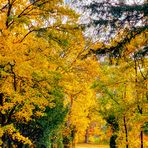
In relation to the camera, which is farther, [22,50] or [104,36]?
[22,50]

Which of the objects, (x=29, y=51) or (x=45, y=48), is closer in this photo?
(x=29, y=51)

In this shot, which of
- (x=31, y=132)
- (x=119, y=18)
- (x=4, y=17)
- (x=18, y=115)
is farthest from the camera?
(x=31, y=132)

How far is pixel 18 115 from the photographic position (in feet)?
54.6

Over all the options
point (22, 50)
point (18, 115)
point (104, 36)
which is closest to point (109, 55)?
point (104, 36)

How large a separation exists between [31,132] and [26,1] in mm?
9400

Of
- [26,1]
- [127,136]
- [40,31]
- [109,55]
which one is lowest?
[127,136]

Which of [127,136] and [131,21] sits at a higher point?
[131,21]

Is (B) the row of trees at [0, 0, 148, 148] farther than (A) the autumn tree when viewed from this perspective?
No

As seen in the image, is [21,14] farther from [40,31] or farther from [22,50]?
[22,50]

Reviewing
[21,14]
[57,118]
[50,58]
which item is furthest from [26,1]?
[57,118]

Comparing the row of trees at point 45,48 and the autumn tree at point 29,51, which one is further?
the autumn tree at point 29,51

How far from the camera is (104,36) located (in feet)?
37.8

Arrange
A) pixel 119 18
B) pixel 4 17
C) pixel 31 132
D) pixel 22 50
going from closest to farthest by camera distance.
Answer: pixel 119 18
pixel 22 50
pixel 4 17
pixel 31 132

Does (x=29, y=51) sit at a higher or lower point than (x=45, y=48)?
lower
